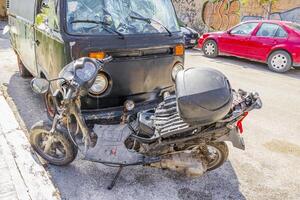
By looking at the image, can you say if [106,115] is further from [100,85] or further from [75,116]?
[75,116]

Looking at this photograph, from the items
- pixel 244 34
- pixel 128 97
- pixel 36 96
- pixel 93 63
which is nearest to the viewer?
pixel 93 63

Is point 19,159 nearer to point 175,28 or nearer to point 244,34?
point 175,28

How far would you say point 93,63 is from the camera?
275 cm

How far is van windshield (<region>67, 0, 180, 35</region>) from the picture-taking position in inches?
127

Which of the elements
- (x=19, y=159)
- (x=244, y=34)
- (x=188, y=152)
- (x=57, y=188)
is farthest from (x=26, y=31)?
(x=244, y=34)

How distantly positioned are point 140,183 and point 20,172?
4.13 ft

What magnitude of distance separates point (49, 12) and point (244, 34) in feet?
23.2

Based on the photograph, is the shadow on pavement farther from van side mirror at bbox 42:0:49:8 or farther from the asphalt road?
van side mirror at bbox 42:0:49:8

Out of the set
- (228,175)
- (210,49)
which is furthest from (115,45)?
(210,49)

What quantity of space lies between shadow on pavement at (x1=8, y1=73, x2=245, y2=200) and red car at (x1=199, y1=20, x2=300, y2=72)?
5.89 m

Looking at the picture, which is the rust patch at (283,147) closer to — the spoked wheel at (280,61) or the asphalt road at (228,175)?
the asphalt road at (228,175)

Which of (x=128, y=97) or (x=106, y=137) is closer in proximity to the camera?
(x=106, y=137)

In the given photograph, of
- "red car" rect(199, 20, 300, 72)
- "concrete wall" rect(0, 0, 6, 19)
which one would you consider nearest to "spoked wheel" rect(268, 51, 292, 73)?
"red car" rect(199, 20, 300, 72)

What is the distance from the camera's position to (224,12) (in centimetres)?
1370
